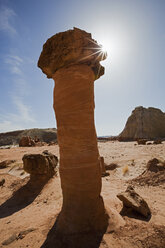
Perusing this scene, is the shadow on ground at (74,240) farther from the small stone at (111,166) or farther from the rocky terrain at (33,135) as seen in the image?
the rocky terrain at (33,135)

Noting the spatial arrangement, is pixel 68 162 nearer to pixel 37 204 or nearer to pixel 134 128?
pixel 37 204

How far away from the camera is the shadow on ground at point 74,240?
2.91 m

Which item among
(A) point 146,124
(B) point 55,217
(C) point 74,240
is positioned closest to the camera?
(C) point 74,240

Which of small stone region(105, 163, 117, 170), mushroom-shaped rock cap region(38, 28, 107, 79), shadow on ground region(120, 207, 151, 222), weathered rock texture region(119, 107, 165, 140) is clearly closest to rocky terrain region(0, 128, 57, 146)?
weathered rock texture region(119, 107, 165, 140)

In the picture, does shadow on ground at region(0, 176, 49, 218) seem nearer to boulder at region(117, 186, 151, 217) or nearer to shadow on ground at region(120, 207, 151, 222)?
shadow on ground at region(120, 207, 151, 222)

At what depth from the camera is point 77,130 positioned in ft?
11.4

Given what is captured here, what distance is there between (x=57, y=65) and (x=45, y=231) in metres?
4.16

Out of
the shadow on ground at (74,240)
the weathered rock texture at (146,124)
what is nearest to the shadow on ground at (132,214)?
the shadow on ground at (74,240)

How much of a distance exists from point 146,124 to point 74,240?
3317cm

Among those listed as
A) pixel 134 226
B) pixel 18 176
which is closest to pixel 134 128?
pixel 18 176

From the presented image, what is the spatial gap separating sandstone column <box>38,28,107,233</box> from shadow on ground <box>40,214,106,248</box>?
5.4 inches

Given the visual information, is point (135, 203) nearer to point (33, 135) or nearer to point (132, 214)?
point (132, 214)

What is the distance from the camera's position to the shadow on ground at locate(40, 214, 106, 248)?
2906 millimetres

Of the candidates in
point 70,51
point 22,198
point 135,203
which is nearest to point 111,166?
point 22,198
